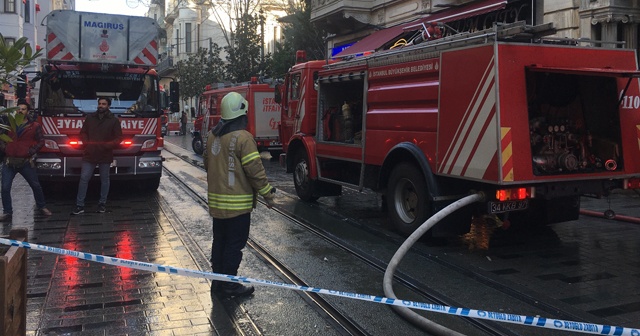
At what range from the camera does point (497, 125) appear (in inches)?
252

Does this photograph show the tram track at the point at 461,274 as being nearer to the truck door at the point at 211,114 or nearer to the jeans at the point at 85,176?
the jeans at the point at 85,176

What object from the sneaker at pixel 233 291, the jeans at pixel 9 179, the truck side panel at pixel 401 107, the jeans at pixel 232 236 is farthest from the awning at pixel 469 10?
the sneaker at pixel 233 291

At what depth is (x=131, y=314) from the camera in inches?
195

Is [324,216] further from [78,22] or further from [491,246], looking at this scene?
[78,22]

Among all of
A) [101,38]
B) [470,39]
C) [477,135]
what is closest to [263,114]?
[101,38]

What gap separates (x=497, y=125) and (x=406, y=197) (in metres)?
2.13

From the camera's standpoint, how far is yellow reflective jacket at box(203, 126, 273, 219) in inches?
211

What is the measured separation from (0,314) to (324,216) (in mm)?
6948

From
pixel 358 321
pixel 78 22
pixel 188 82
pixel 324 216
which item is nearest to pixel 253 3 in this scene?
pixel 188 82

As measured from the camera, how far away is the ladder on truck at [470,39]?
21.4ft

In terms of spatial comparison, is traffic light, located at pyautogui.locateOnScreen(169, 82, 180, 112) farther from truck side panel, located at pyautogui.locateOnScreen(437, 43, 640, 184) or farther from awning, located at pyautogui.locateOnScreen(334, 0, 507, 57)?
truck side panel, located at pyautogui.locateOnScreen(437, 43, 640, 184)

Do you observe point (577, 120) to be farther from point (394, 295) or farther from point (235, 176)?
point (235, 176)

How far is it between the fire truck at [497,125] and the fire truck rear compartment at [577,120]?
13 millimetres

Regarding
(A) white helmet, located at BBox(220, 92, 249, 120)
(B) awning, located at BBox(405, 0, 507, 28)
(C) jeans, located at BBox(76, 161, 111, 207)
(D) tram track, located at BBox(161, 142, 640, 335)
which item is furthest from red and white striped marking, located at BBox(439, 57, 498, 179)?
Answer: (B) awning, located at BBox(405, 0, 507, 28)
